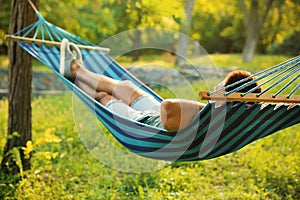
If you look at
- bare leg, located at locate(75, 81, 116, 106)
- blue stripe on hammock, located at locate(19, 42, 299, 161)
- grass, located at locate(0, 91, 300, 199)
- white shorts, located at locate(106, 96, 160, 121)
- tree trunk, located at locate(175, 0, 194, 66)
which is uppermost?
tree trunk, located at locate(175, 0, 194, 66)

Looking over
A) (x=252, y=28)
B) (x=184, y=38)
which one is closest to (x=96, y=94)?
(x=184, y=38)

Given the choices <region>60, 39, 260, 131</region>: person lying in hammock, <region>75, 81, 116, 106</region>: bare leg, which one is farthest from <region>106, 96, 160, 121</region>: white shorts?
<region>75, 81, 116, 106</region>: bare leg

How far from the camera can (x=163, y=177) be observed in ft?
8.39

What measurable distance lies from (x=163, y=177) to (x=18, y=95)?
1043 millimetres

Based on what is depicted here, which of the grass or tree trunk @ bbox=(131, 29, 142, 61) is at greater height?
tree trunk @ bbox=(131, 29, 142, 61)

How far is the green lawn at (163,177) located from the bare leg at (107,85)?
1.21ft

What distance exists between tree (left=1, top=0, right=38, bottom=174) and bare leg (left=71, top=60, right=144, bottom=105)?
304 millimetres

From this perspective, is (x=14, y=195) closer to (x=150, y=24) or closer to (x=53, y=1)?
(x=150, y=24)

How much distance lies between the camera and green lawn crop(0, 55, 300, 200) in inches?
92.7

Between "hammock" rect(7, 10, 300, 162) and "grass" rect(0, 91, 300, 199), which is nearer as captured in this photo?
"hammock" rect(7, 10, 300, 162)

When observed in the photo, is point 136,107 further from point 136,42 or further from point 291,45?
point 291,45

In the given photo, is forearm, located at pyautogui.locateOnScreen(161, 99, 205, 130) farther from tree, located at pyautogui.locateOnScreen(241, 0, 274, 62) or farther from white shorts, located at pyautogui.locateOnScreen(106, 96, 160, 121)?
tree, located at pyautogui.locateOnScreen(241, 0, 274, 62)

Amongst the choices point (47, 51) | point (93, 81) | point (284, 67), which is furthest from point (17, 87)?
point (284, 67)

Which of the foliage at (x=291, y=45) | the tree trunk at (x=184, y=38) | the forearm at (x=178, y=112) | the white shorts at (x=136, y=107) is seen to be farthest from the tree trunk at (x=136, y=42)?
the forearm at (x=178, y=112)
